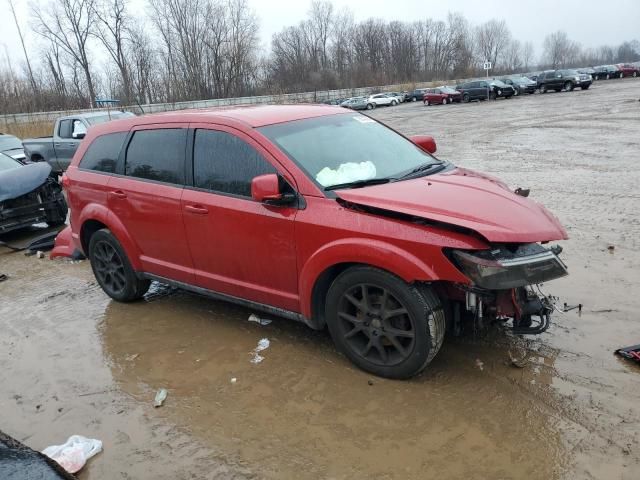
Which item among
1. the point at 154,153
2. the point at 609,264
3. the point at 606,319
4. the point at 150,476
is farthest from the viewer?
the point at 609,264

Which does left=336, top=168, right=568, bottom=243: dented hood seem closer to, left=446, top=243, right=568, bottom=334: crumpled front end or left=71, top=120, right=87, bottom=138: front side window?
left=446, top=243, right=568, bottom=334: crumpled front end

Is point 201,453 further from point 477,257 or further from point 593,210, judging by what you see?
point 593,210

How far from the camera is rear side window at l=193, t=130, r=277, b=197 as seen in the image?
160 inches

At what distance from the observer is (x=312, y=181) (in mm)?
3797

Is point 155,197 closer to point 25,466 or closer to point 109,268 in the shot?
point 109,268

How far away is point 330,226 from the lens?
3.61 m

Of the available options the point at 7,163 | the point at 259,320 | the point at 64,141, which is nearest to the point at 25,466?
the point at 259,320

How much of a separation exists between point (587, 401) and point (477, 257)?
1147 millimetres

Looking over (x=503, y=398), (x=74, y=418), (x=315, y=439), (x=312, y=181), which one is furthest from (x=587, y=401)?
(x=74, y=418)

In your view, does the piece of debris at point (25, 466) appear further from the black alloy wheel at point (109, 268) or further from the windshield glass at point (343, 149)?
the black alloy wheel at point (109, 268)

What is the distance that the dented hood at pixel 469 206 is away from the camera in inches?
126

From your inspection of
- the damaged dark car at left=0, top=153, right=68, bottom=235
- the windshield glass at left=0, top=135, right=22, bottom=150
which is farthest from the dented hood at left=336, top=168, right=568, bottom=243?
the windshield glass at left=0, top=135, right=22, bottom=150

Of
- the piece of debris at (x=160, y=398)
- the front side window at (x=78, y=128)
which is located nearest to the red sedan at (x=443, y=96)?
the front side window at (x=78, y=128)

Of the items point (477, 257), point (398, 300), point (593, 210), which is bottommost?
point (593, 210)
